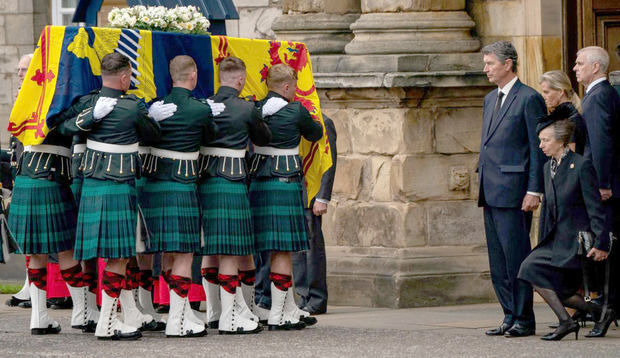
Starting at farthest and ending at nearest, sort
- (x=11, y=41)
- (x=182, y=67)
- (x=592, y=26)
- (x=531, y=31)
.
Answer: (x=11, y=41)
(x=592, y=26)
(x=531, y=31)
(x=182, y=67)

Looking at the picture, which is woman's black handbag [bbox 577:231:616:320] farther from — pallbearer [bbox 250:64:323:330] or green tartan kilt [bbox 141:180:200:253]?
green tartan kilt [bbox 141:180:200:253]

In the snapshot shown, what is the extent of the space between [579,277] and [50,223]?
332cm

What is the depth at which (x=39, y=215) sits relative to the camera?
32.6 ft

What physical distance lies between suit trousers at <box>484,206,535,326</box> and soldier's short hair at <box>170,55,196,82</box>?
2.09 m

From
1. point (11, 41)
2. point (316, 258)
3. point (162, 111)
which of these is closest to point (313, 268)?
point (316, 258)

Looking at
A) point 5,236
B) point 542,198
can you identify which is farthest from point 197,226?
point 542,198

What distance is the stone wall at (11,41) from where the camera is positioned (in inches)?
727

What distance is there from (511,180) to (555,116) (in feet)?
1.64

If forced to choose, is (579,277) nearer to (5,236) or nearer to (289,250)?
(289,250)

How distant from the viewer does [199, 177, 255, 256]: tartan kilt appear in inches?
393

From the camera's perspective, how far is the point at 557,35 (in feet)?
39.5

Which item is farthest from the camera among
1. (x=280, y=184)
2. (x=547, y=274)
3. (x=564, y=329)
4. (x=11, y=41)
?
(x=11, y=41)

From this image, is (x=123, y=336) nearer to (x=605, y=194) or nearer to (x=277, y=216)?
(x=277, y=216)

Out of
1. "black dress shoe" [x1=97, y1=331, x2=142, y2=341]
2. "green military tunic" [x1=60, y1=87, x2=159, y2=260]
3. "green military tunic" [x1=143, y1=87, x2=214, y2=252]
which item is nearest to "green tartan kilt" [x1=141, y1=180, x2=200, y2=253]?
"green military tunic" [x1=143, y1=87, x2=214, y2=252]
